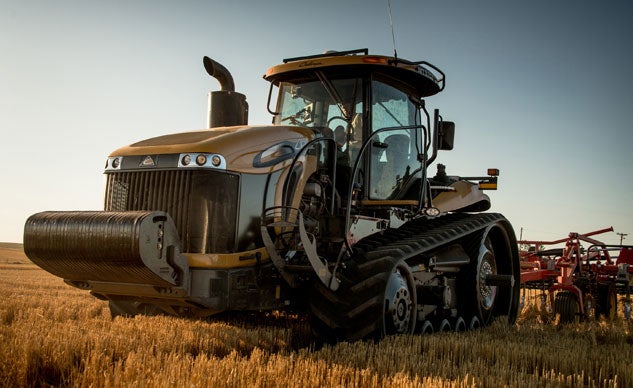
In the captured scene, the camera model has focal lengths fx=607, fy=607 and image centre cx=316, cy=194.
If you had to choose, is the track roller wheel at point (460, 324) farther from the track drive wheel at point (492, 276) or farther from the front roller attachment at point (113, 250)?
the front roller attachment at point (113, 250)

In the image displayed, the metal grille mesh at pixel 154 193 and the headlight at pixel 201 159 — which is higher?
the headlight at pixel 201 159

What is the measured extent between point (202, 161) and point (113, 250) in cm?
109

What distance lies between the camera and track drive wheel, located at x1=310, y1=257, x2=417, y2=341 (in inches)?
213

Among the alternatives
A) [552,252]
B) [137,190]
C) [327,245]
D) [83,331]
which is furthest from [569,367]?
[552,252]

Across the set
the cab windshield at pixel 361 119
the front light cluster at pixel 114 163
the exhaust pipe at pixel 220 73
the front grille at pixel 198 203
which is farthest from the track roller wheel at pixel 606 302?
the front light cluster at pixel 114 163

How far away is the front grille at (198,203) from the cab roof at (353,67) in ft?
6.57

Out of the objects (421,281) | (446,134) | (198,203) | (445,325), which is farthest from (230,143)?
(445,325)

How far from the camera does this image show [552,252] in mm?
11898

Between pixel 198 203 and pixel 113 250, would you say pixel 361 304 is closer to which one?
pixel 198 203

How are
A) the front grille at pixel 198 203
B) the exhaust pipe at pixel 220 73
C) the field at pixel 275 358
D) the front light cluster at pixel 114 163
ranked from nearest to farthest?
1. the field at pixel 275 358
2. the front grille at pixel 198 203
3. the front light cluster at pixel 114 163
4. the exhaust pipe at pixel 220 73

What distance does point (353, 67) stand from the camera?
668cm

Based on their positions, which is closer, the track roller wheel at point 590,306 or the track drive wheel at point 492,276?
the track drive wheel at point 492,276

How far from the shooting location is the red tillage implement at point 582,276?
421 inches

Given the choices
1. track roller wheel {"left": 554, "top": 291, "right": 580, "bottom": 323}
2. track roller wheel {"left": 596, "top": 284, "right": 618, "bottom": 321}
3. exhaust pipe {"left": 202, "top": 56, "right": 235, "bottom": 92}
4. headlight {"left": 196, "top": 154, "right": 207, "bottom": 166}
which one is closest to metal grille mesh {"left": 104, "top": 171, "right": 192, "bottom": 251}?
headlight {"left": 196, "top": 154, "right": 207, "bottom": 166}
